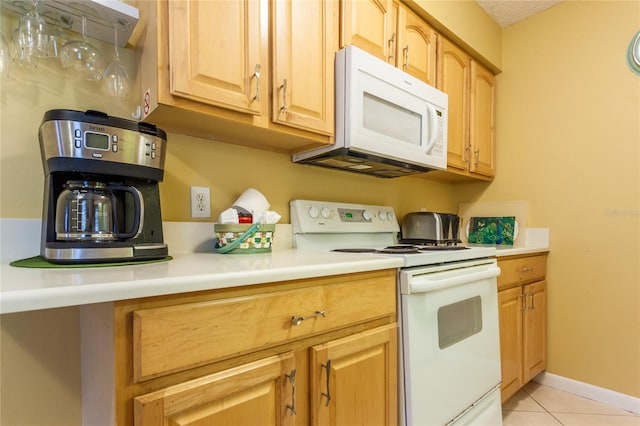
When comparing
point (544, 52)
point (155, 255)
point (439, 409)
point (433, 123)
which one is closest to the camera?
point (155, 255)

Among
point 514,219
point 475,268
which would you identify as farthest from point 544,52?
point 475,268

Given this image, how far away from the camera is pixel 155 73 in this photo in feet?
3.25

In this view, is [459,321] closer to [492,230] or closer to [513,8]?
[492,230]

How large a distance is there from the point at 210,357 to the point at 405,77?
1.41 meters

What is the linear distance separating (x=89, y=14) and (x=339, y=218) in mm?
1207

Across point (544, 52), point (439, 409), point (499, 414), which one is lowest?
point (499, 414)

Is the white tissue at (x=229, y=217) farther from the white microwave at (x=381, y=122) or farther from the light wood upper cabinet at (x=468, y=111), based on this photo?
the light wood upper cabinet at (x=468, y=111)

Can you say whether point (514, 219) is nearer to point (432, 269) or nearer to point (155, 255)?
point (432, 269)

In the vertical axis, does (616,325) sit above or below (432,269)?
below

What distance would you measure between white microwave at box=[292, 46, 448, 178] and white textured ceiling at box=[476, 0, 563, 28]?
87 cm

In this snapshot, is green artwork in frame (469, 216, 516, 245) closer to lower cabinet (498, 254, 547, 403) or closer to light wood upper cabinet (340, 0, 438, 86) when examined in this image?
lower cabinet (498, 254, 547, 403)

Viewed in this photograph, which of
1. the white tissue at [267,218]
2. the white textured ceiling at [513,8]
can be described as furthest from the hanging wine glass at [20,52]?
the white textured ceiling at [513,8]

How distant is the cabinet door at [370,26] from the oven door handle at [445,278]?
0.98 meters

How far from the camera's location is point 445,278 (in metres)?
1.21
